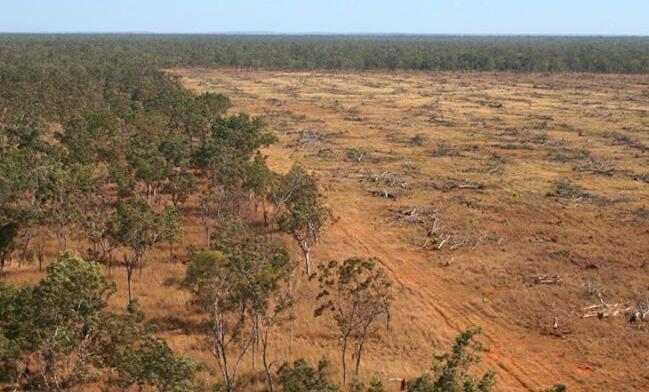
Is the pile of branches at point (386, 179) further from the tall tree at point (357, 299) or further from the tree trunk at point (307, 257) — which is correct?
the tall tree at point (357, 299)

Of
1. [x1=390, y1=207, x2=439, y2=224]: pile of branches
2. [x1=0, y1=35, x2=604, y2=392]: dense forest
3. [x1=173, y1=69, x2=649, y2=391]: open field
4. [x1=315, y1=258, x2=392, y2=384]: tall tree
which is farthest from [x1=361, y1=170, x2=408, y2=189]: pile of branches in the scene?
[x1=315, y1=258, x2=392, y2=384]: tall tree

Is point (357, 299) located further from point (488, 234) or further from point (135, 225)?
point (488, 234)

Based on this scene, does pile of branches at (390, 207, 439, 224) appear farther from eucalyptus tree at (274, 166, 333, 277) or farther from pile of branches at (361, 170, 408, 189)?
eucalyptus tree at (274, 166, 333, 277)

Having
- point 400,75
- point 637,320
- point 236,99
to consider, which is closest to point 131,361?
point 637,320

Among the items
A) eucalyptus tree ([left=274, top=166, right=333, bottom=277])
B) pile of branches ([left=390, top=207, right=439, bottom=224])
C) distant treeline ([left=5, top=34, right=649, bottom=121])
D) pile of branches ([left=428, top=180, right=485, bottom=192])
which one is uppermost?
distant treeline ([left=5, top=34, right=649, bottom=121])

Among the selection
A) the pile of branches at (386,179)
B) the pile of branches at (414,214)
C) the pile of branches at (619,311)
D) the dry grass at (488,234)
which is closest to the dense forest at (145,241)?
the dry grass at (488,234)

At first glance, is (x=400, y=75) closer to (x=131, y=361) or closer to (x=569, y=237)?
(x=569, y=237)
